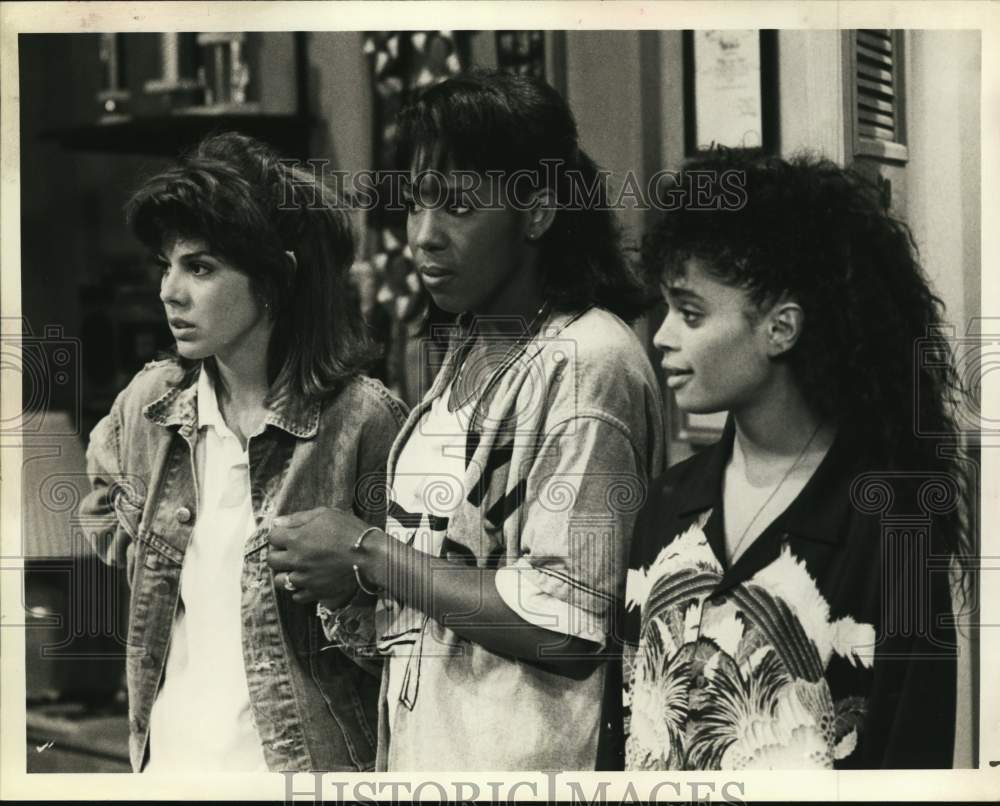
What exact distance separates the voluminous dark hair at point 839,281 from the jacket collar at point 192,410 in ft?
2.74

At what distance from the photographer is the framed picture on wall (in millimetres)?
2721

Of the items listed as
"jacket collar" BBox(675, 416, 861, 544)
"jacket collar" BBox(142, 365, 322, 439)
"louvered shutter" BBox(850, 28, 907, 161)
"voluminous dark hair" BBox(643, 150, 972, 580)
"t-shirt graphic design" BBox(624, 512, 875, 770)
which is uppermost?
"louvered shutter" BBox(850, 28, 907, 161)

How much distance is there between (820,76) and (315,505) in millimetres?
1478

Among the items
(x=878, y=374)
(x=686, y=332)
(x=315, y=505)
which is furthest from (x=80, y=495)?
(x=878, y=374)

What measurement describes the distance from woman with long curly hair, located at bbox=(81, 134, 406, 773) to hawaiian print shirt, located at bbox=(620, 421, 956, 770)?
2.09ft

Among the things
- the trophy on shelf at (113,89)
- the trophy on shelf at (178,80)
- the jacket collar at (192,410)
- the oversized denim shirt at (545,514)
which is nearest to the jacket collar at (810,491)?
the oversized denim shirt at (545,514)

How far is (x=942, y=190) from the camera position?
2750mm

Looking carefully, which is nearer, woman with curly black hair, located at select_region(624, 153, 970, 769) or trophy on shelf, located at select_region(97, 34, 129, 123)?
woman with curly black hair, located at select_region(624, 153, 970, 769)

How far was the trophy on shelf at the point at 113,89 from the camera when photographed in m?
2.77

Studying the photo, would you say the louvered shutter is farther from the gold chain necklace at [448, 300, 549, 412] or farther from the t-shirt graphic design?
the t-shirt graphic design

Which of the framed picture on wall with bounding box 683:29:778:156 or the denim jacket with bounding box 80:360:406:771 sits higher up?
the framed picture on wall with bounding box 683:29:778:156

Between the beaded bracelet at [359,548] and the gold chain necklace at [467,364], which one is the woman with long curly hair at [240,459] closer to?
the beaded bracelet at [359,548]

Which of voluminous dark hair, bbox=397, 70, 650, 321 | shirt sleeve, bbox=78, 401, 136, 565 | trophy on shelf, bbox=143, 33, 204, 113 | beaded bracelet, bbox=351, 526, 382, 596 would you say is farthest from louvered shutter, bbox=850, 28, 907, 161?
shirt sleeve, bbox=78, 401, 136, 565

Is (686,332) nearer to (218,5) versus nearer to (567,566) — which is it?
(567,566)
